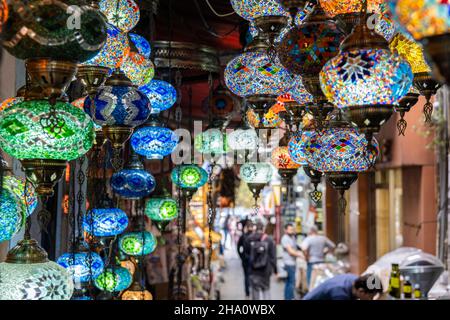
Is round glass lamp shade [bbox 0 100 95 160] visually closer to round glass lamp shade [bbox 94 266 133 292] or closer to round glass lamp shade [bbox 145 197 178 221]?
round glass lamp shade [bbox 94 266 133 292]

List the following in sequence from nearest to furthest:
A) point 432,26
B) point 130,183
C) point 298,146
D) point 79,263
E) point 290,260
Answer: point 432,26
point 298,146
point 79,263
point 130,183
point 290,260

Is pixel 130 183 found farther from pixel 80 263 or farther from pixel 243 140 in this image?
pixel 243 140

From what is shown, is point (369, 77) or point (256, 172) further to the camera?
point (256, 172)

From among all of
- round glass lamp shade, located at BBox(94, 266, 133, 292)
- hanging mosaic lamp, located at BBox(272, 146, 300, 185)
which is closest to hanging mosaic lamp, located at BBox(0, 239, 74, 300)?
round glass lamp shade, located at BBox(94, 266, 133, 292)

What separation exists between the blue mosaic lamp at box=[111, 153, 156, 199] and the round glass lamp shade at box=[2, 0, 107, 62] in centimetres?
194

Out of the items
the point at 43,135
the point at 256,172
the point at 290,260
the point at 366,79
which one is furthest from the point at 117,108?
the point at 290,260

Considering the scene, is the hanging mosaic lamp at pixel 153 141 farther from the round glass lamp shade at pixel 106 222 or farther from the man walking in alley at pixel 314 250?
the man walking in alley at pixel 314 250

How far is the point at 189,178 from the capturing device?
4.22m

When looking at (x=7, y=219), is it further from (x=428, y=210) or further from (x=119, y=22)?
(x=428, y=210)

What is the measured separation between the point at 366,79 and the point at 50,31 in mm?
738

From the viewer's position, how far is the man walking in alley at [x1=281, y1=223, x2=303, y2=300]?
31.0 ft

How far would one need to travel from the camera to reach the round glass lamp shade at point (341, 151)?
7.36 ft

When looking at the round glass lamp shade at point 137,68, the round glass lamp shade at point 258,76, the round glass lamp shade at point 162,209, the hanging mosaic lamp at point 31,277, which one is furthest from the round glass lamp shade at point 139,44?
the hanging mosaic lamp at point 31,277
